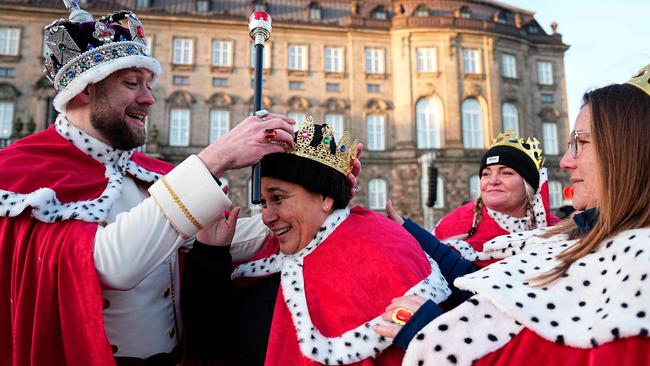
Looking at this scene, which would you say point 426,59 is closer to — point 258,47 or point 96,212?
point 258,47

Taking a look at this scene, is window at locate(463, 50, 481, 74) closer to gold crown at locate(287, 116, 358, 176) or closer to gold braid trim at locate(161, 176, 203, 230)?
gold crown at locate(287, 116, 358, 176)

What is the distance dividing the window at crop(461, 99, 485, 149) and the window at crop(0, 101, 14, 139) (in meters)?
26.1

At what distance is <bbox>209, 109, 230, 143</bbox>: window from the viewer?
26.5 metres

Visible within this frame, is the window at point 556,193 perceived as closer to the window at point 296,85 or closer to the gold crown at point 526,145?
the window at point 296,85

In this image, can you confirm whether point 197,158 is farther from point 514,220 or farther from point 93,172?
point 514,220

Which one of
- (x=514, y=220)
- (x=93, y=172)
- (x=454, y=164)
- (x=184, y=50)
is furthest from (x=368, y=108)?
(x=93, y=172)

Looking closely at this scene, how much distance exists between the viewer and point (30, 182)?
1867 mm

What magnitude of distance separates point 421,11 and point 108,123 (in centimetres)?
3118

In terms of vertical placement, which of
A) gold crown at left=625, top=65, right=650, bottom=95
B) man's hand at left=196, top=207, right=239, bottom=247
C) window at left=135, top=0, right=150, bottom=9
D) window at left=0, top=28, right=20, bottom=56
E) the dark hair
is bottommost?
man's hand at left=196, top=207, right=239, bottom=247

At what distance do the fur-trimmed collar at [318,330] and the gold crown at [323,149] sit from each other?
28cm

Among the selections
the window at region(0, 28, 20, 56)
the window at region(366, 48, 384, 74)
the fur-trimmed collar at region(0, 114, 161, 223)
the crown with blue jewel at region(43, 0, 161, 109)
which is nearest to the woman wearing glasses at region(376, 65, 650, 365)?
the fur-trimmed collar at region(0, 114, 161, 223)

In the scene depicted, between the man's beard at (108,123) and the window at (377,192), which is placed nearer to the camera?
the man's beard at (108,123)

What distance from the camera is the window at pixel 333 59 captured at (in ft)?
91.9

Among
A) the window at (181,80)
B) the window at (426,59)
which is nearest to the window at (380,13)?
Result: the window at (426,59)
